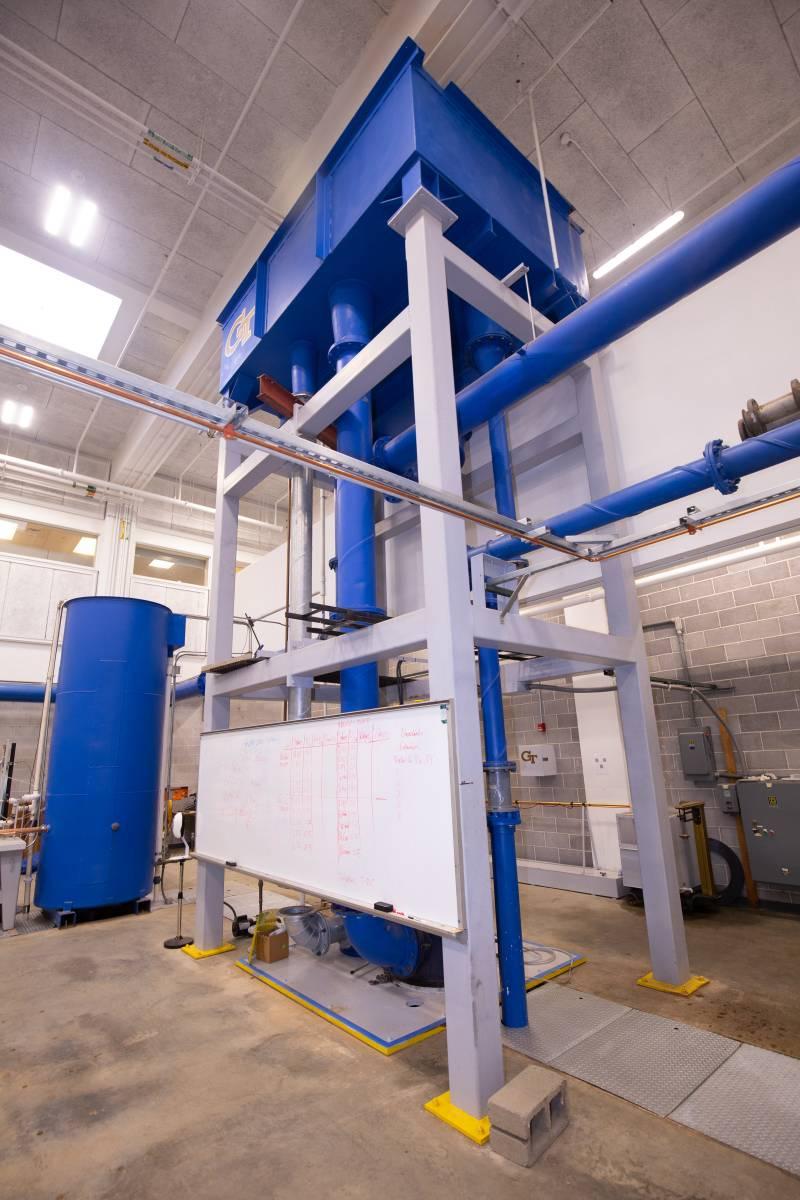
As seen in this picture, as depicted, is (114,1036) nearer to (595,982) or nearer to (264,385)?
(595,982)

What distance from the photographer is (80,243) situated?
4938 millimetres

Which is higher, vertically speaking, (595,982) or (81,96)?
(81,96)

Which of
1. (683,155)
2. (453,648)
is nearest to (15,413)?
(453,648)

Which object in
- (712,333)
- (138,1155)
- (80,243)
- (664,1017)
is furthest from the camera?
(80,243)

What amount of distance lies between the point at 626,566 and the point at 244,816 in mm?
2883

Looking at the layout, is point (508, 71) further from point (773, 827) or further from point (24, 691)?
point (24, 691)

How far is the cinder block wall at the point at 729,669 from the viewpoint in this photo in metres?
4.72

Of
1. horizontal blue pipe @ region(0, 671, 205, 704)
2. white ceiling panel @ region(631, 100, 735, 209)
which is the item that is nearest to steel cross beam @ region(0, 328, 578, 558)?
white ceiling panel @ region(631, 100, 735, 209)

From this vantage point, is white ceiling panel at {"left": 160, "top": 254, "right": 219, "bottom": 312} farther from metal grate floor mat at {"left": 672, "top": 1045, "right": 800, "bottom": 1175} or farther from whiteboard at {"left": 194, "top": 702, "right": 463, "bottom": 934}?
metal grate floor mat at {"left": 672, "top": 1045, "right": 800, "bottom": 1175}

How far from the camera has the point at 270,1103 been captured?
215 centimetres

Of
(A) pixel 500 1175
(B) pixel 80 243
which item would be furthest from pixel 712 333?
(B) pixel 80 243

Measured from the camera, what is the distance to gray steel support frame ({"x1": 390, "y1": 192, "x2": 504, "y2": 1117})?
202cm

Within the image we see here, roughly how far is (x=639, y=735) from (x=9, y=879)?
16.8ft

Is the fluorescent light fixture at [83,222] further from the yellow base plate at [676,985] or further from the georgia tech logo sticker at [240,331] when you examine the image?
the yellow base plate at [676,985]
